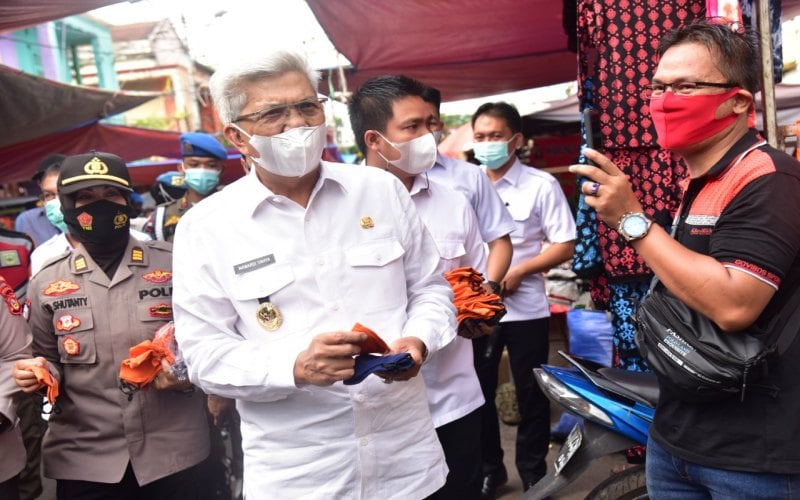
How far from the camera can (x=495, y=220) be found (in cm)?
354

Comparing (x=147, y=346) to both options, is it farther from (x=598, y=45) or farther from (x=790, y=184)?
(x=598, y=45)

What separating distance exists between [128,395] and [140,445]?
0.70 ft

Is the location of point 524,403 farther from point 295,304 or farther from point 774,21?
point 295,304

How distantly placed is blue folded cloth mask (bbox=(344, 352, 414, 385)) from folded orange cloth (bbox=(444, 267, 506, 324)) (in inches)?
33.0

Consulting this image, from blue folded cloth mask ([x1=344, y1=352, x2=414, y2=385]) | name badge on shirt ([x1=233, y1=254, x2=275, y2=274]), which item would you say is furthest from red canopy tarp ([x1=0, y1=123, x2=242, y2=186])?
blue folded cloth mask ([x1=344, y1=352, x2=414, y2=385])

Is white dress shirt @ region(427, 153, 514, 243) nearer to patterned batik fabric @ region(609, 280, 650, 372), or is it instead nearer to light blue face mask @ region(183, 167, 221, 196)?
patterned batik fabric @ region(609, 280, 650, 372)

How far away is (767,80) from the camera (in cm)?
265

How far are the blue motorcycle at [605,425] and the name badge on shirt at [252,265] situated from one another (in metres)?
1.56

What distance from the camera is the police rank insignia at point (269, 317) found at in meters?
1.94

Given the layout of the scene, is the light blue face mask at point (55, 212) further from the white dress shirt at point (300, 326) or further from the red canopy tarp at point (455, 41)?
the white dress shirt at point (300, 326)

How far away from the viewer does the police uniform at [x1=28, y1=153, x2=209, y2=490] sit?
8.99ft

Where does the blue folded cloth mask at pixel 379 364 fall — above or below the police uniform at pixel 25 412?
above

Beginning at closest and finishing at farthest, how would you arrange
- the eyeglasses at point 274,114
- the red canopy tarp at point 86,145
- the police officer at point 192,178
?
the eyeglasses at point 274,114 → the police officer at point 192,178 → the red canopy tarp at point 86,145

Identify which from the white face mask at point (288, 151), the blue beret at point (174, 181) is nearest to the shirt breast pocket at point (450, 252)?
the white face mask at point (288, 151)
